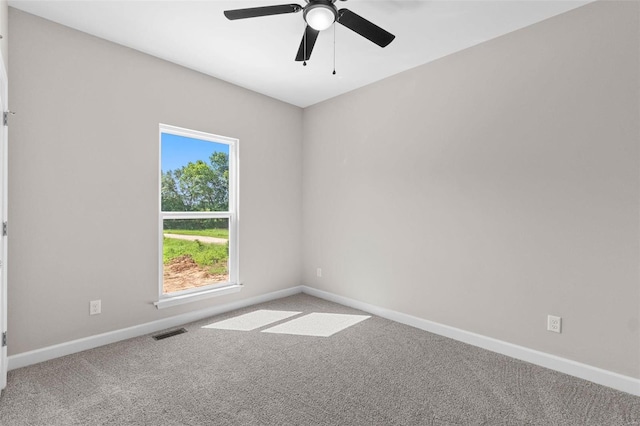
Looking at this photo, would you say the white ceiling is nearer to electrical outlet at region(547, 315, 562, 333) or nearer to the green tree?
the green tree

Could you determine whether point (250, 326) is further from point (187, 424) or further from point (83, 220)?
point (83, 220)

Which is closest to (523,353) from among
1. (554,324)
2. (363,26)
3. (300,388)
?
(554,324)

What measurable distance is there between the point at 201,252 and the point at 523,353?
330 centimetres

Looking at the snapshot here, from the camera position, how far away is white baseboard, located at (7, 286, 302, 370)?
2396 mm

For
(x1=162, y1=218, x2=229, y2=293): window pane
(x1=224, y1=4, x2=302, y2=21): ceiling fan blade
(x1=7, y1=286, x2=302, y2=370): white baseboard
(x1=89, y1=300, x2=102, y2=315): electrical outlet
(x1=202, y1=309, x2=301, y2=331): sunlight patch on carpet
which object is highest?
(x1=224, y1=4, x2=302, y2=21): ceiling fan blade

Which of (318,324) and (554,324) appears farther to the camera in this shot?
(318,324)

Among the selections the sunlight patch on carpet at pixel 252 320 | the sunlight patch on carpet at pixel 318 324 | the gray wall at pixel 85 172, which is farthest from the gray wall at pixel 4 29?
the sunlight patch on carpet at pixel 318 324

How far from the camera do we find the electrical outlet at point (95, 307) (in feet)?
8.89

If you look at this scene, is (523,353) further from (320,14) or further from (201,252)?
(201,252)

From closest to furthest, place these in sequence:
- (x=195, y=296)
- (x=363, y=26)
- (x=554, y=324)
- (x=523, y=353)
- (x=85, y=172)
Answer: (x=363, y=26), (x=554, y=324), (x=523, y=353), (x=85, y=172), (x=195, y=296)

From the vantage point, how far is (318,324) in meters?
3.34

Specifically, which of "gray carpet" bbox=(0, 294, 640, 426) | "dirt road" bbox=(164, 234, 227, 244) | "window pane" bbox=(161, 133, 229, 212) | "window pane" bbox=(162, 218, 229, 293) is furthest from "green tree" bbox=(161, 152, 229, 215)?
"gray carpet" bbox=(0, 294, 640, 426)

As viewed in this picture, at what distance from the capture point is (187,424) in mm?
1795

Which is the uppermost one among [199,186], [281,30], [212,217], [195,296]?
[281,30]
